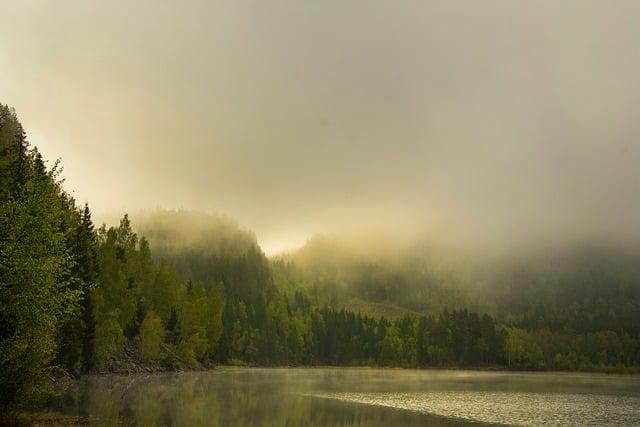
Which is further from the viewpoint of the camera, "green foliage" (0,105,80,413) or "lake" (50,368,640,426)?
"lake" (50,368,640,426)

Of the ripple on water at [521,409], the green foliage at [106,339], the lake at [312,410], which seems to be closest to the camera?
the lake at [312,410]

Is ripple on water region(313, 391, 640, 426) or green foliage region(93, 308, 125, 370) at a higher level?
green foliage region(93, 308, 125, 370)

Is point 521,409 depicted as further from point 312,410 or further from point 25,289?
point 25,289

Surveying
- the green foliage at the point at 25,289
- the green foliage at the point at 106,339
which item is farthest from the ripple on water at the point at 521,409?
the green foliage at the point at 106,339

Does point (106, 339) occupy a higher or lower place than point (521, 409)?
higher

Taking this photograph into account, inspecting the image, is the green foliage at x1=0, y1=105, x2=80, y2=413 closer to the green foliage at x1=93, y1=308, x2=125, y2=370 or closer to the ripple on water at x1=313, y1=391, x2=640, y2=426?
the ripple on water at x1=313, y1=391, x2=640, y2=426

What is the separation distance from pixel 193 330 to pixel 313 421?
118923 millimetres

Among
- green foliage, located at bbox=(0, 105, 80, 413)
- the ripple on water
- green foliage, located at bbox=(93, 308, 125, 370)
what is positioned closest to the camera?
green foliage, located at bbox=(0, 105, 80, 413)

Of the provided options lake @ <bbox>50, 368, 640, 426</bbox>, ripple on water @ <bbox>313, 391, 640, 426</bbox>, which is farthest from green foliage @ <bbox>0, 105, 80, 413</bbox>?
ripple on water @ <bbox>313, 391, 640, 426</bbox>

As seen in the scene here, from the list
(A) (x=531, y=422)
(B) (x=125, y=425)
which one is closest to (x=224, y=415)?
(B) (x=125, y=425)

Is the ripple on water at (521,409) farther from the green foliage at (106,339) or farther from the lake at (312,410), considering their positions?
the green foliage at (106,339)

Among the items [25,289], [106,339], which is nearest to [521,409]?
[25,289]

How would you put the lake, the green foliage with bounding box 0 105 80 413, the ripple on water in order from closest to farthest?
the green foliage with bounding box 0 105 80 413
the lake
the ripple on water

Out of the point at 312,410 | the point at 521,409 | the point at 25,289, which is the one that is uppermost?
the point at 25,289
